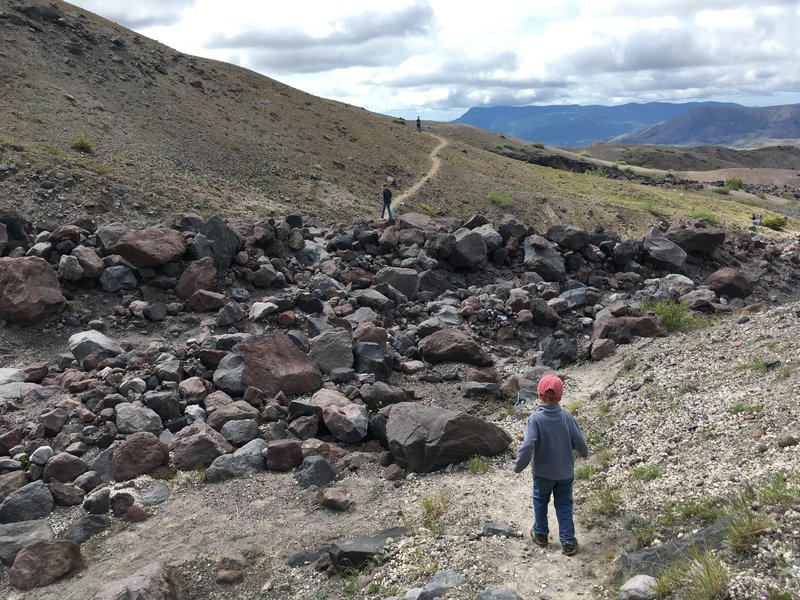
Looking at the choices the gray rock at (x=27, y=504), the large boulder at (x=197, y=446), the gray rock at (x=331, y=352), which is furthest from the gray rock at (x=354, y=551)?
the gray rock at (x=331, y=352)

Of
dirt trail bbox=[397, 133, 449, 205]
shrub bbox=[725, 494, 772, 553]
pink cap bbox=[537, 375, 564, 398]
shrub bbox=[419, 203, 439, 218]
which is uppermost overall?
dirt trail bbox=[397, 133, 449, 205]

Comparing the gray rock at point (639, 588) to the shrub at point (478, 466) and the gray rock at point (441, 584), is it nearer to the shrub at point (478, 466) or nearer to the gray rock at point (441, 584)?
the gray rock at point (441, 584)

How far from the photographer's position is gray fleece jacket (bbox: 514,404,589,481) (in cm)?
677

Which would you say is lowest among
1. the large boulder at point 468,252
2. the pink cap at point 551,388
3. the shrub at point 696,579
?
the shrub at point 696,579

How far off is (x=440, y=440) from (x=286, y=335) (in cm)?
535

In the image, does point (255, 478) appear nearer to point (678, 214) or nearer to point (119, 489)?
point (119, 489)

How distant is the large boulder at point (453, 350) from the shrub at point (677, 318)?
418 centimetres

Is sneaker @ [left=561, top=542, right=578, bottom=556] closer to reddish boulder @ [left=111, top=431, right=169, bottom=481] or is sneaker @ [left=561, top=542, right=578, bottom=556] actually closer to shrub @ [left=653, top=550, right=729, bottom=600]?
shrub @ [left=653, top=550, right=729, bottom=600]

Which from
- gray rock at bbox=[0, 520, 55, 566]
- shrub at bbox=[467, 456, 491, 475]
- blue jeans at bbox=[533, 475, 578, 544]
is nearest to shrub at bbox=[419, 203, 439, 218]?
shrub at bbox=[467, 456, 491, 475]

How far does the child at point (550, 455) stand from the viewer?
266 inches

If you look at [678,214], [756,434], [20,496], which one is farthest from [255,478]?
[678,214]

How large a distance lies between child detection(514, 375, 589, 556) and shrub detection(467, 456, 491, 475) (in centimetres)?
209

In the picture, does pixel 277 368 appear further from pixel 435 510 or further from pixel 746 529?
pixel 746 529

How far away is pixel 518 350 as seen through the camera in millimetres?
16297
